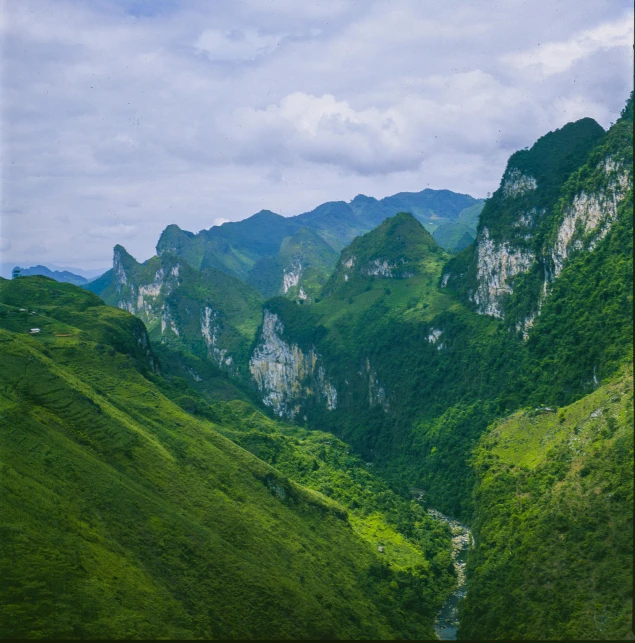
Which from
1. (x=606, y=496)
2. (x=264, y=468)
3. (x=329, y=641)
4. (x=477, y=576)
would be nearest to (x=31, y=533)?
(x=329, y=641)

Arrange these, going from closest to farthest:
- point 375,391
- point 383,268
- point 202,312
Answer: point 375,391
point 383,268
point 202,312

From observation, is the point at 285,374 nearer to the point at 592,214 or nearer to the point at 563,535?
the point at 592,214

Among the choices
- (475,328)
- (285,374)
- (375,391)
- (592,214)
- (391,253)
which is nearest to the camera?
(592,214)

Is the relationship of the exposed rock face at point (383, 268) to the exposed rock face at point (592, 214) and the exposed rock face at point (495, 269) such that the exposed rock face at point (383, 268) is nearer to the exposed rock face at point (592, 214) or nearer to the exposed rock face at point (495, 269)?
the exposed rock face at point (495, 269)

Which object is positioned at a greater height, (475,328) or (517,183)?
(517,183)

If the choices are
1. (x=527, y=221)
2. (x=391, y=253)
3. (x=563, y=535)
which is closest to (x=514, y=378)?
(x=527, y=221)

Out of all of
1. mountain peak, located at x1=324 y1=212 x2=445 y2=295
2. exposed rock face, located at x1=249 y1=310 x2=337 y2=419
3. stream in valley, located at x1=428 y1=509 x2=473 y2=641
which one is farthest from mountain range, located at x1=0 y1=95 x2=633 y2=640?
mountain peak, located at x1=324 y1=212 x2=445 y2=295

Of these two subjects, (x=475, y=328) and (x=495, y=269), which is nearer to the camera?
(x=475, y=328)
